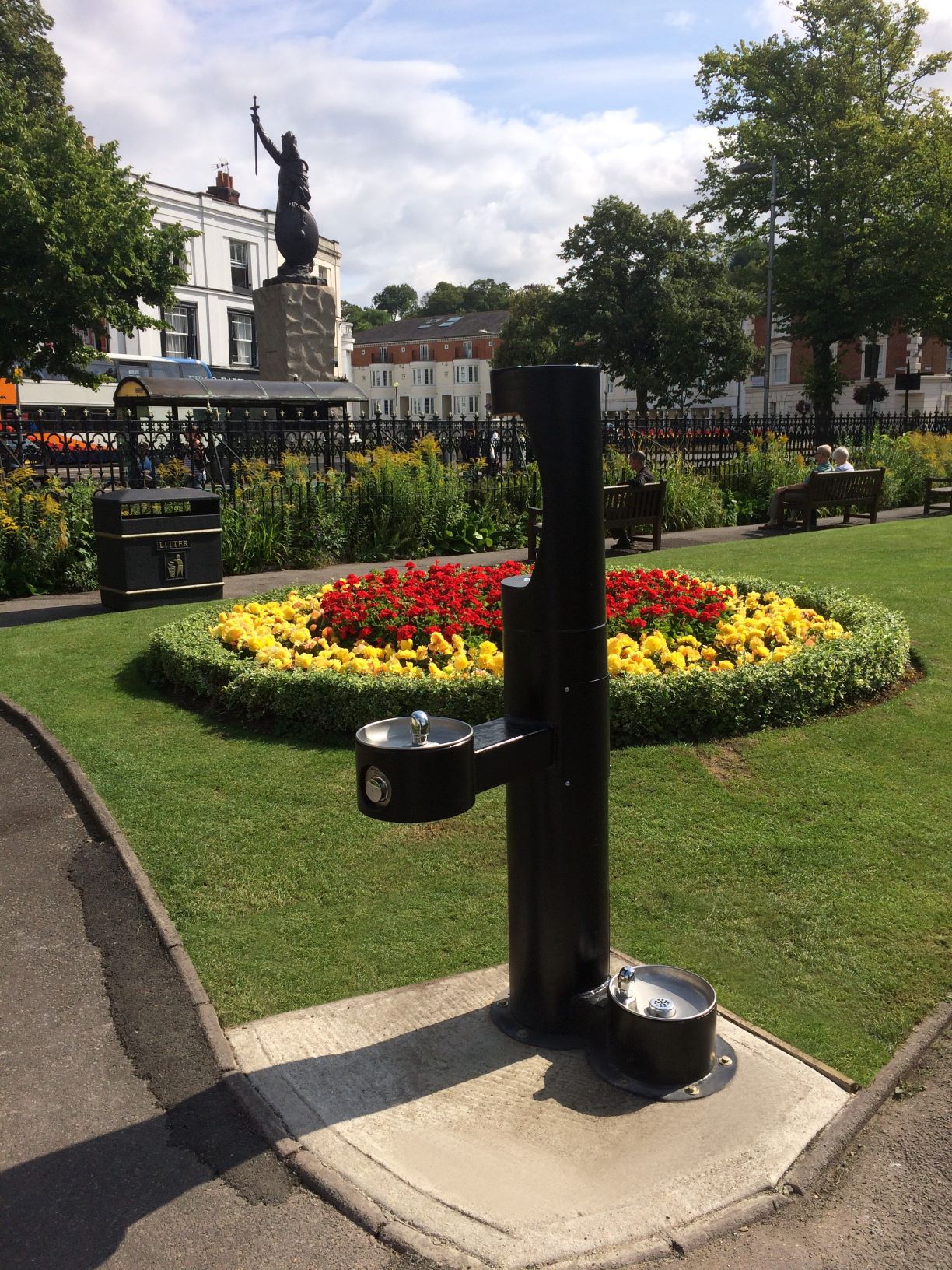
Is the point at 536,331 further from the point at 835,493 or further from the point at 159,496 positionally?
the point at 159,496

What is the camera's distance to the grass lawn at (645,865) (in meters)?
3.36

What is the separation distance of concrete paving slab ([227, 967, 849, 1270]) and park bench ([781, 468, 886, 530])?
13880 millimetres

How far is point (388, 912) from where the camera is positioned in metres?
3.84

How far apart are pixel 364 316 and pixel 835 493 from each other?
140 meters

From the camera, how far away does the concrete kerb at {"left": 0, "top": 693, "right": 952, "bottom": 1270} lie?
223cm

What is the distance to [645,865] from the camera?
13.6ft

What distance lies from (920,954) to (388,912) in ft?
6.15

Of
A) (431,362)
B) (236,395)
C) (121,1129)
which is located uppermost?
(431,362)

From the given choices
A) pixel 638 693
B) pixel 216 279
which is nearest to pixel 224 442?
pixel 638 693

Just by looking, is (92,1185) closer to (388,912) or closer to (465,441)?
(388,912)

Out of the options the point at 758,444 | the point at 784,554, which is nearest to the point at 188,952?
the point at 784,554

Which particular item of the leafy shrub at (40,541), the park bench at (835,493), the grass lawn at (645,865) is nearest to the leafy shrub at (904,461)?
the park bench at (835,493)

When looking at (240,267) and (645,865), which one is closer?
(645,865)

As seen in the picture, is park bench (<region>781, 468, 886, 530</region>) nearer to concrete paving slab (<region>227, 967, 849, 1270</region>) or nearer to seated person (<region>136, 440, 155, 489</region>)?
seated person (<region>136, 440, 155, 489</region>)
